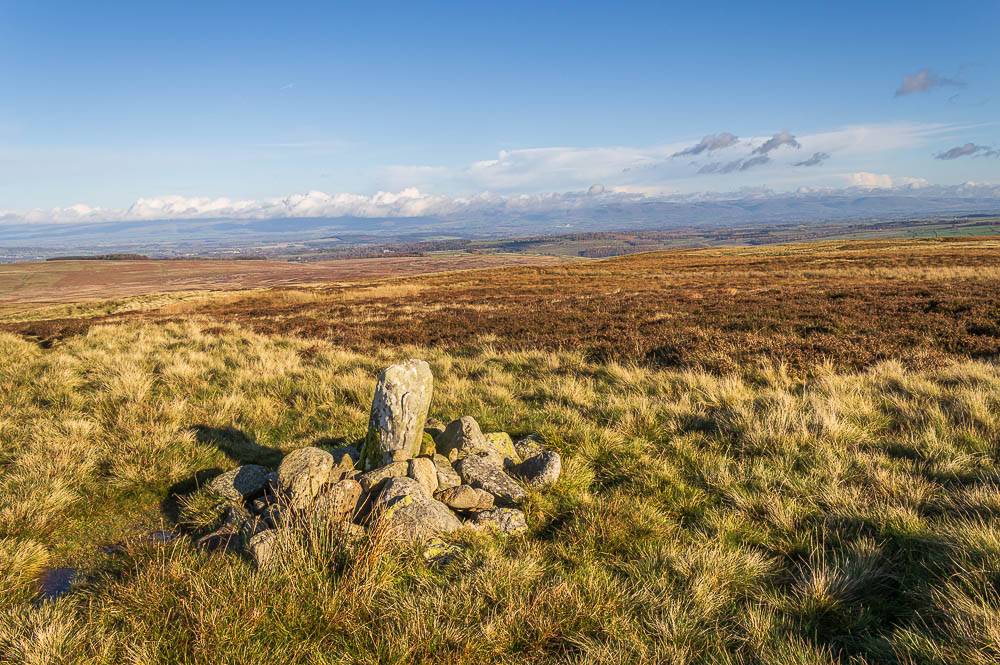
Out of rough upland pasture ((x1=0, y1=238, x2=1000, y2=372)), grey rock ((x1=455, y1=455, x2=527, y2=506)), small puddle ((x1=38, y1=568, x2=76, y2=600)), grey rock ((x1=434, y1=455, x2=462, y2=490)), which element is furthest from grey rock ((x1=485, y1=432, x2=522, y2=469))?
rough upland pasture ((x1=0, y1=238, x2=1000, y2=372))

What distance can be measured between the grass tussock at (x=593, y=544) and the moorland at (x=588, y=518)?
0.02 m

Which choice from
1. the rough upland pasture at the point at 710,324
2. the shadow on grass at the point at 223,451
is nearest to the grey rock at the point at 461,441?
the shadow on grass at the point at 223,451

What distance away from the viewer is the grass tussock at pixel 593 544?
8.91 feet

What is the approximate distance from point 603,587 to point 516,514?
118 centimetres

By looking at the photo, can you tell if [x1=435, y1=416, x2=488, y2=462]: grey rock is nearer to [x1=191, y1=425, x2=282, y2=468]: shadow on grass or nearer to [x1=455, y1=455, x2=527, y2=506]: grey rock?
[x1=455, y1=455, x2=527, y2=506]: grey rock

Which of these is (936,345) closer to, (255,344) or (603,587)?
(603,587)

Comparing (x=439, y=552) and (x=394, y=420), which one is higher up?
(x=394, y=420)

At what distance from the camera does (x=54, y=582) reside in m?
3.61

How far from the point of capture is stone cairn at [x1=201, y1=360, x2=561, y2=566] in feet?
12.7

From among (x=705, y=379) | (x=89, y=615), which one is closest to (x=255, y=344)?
(x=89, y=615)

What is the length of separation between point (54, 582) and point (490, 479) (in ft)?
12.5

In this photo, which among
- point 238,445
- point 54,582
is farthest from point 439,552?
point 238,445

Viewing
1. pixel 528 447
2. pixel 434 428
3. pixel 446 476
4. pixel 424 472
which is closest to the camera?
pixel 424 472

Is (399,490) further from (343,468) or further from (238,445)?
(238,445)
